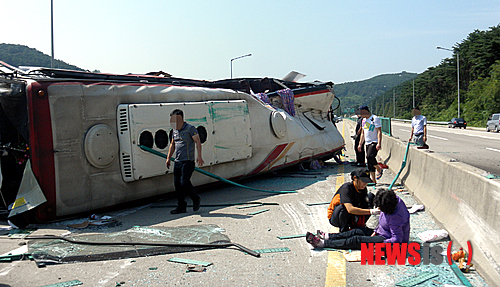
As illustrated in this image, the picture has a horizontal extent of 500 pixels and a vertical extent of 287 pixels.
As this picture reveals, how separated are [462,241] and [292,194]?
3.98 m

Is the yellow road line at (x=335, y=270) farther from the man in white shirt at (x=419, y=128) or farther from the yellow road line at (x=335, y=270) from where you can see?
the man in white shirt at (x=419, y=128)

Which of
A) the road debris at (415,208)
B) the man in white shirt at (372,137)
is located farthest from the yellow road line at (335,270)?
the man in white shirt at (372,137)

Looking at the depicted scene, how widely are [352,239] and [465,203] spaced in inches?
53.2

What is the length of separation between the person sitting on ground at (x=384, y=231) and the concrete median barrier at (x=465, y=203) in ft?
2.11

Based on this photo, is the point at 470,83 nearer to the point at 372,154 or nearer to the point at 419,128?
the point at 419,128

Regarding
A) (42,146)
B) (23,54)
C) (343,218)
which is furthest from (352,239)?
(23,54)

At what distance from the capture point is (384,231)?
15.7 feet

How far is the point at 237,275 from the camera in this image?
4.16 metres

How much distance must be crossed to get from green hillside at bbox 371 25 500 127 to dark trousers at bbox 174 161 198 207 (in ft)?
155

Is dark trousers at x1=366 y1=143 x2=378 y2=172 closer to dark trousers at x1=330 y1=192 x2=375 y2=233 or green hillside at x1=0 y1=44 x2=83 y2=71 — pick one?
dark trousers at x1=330 y1=192 x2=375 y2=233

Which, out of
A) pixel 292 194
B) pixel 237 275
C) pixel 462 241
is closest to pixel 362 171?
pixel 462 241

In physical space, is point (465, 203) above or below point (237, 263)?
above

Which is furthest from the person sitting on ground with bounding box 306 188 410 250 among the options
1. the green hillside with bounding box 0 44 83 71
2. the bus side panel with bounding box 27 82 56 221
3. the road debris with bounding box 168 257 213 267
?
the green hillside with bounding box 0 44 83 71

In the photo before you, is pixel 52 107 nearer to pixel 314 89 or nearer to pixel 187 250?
pixel 187 250
